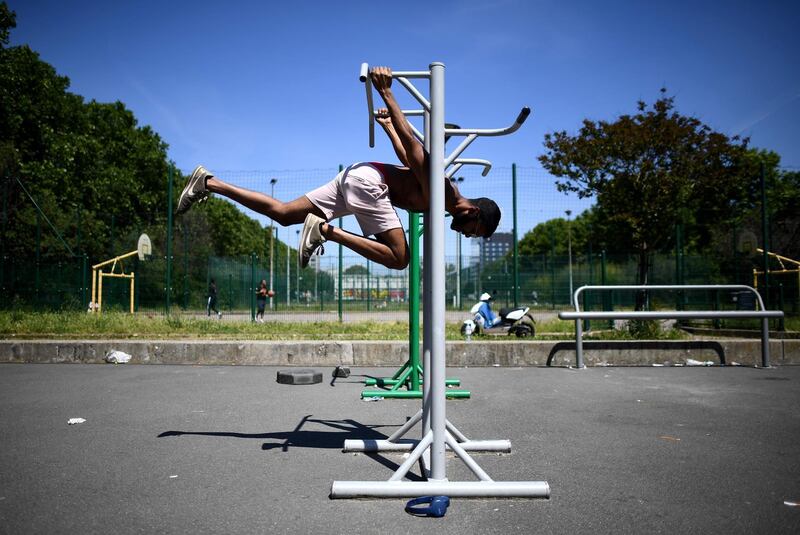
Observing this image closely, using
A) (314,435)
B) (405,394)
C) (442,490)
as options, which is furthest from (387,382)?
(442,490)

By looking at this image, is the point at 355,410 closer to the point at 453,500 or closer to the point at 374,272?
the point at 453,500

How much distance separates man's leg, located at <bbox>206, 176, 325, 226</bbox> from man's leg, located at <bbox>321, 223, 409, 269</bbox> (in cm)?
22

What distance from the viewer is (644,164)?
11.6 meters

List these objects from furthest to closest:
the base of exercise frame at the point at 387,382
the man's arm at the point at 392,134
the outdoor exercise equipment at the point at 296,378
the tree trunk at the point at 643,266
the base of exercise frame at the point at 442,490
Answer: the tree trunk at the point at 643,266 → the outdoor exercise equipment at the point at 296,378 → the base of exercise frame at the point at 387,382 → the man's arm at the point at 392,134 → the base of exercise frame at the point at 442,490

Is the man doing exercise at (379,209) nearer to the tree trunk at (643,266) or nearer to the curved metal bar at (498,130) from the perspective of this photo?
the curved metal bar at (498,130)

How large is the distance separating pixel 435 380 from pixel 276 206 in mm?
1687

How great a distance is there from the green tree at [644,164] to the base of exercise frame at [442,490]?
10.3 m

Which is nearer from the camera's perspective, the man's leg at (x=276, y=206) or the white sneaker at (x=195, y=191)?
the man's leg at (x=276, y=206)

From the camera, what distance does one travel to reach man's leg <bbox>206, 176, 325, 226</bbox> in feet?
11.6

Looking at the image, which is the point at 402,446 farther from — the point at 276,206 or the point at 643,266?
the point at 643,266

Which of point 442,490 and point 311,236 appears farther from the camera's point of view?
point 311,236

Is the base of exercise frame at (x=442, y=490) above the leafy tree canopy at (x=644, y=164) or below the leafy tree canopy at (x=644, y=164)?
below

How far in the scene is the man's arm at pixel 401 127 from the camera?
2.81 m

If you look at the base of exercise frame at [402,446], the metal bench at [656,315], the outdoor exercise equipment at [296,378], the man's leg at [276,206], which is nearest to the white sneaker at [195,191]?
the man's leg at [276,206]
